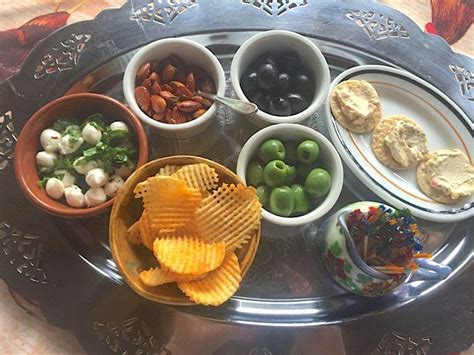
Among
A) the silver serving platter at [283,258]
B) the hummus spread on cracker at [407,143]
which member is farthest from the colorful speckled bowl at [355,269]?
the hummus spread on cracker at [407,143]

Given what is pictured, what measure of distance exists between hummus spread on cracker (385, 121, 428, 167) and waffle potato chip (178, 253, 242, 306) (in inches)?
13.5

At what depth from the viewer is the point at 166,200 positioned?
2.53 feet

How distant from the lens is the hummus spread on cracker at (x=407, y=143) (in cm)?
92

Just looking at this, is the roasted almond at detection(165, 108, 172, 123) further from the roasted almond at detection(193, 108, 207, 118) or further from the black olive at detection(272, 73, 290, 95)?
the black olive at detection(272, 73, 290, 95)

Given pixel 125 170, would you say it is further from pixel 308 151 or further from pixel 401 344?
pixel 401 344

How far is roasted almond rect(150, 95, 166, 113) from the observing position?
0.88 meters

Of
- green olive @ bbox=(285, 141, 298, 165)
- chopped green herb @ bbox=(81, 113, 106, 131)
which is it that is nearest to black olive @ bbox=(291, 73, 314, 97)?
green olive @ bbox=(285, 141, 298, 165)

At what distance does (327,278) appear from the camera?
2.90 ft

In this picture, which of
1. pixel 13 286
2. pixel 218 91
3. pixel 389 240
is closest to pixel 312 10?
pixel 218 91

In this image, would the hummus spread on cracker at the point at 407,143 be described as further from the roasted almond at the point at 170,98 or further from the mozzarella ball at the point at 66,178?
the mozzarella ball at the point at 66,178

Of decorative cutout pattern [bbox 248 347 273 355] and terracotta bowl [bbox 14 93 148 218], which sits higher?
terracotta bowl [bbox 14 93 148 218]

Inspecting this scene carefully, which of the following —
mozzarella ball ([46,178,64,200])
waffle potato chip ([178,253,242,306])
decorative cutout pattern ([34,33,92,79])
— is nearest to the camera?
waffle potato chip ([178,253,242,306])

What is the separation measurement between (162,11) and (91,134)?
11.6 inches

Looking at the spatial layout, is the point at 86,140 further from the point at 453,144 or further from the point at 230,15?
the point at 453,144
